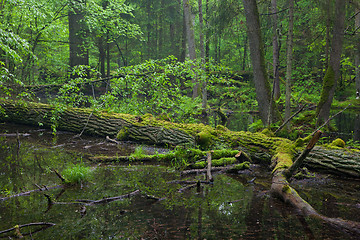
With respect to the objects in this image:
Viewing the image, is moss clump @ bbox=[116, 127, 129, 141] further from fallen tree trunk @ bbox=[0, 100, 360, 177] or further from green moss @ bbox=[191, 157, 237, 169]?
green moss @ bbox=[191, 157, 237, 169]

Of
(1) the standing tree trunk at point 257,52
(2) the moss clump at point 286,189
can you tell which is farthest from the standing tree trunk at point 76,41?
(2) the moss clump at point 286,189

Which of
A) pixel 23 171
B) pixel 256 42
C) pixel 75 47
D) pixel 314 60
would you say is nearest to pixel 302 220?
pixel 23 171

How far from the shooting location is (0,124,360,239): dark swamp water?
2.81 meters

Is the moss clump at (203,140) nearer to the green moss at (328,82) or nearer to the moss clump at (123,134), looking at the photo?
the moss clump at (123,134)

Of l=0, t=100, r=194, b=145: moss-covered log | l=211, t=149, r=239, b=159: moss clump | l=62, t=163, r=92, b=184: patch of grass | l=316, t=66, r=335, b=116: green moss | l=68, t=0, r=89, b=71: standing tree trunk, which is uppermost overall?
l=68, t=0, r=89, b=71: standing tree trunk

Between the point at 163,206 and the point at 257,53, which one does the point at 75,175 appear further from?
the point at 257,53

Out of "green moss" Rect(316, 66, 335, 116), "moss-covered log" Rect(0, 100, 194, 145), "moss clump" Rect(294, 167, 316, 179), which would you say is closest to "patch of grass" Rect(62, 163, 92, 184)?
"moss-covered log" Rect(0, 100, 194, 145)

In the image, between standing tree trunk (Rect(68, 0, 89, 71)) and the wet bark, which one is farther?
standing tree trunk (Rect(68, 0, 89, 71))

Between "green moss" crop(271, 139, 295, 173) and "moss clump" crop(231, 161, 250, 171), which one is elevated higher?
"green moss" crop(271, 139, 295, 173)

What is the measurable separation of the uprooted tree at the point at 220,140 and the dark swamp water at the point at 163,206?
0.25 metres

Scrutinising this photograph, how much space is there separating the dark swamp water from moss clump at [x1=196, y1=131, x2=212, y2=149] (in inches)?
55.2

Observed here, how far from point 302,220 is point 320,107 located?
711 cm

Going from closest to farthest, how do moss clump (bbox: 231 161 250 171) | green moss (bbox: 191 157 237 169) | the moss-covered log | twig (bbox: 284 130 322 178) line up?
twig (bbox: 284 130 322 178) < moss clump (bbox: 231 161 250 171) < green moss (bbox: 191 157 237 169) < the moss-covered log

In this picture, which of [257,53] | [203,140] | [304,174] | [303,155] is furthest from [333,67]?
[303,155]
